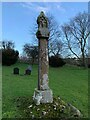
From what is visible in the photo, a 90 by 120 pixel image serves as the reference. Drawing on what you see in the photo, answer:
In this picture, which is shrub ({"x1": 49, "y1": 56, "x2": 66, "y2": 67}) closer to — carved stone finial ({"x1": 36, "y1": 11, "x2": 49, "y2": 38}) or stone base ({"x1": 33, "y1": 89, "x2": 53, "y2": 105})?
carved stone finial ({"x1": 36, "y1": 11, "x2": 49, "y2": 38})

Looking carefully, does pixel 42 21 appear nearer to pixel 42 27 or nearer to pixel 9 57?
pixel 42 27

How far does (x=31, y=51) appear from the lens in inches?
1823

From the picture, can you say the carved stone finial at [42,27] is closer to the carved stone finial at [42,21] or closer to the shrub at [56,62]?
the carved stone finial at [42,21]

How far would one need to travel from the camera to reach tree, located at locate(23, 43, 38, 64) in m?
45.1

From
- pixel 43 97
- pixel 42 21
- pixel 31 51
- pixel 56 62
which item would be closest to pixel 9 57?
pixel 31 51

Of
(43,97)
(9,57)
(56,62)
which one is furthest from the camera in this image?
(56,62)

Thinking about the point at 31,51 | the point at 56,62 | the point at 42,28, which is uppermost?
the point at 31,51

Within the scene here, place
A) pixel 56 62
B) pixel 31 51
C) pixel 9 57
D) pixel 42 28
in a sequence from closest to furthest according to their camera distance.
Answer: pixel 42 28, pixel 9 57, pixel 56 62, pixel 31 51

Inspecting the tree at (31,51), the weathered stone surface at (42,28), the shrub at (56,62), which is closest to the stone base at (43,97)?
the weathered stone surface at (42,28)

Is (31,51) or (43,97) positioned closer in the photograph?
(43,97)

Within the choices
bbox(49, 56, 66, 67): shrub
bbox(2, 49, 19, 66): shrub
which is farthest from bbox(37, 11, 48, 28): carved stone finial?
bbox(49, 56, 66, 67): shrub

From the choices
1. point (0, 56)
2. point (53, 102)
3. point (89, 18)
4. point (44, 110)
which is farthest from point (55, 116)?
point (89, 18)

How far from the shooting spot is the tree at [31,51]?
4512cm

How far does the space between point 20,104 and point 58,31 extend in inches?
1648
